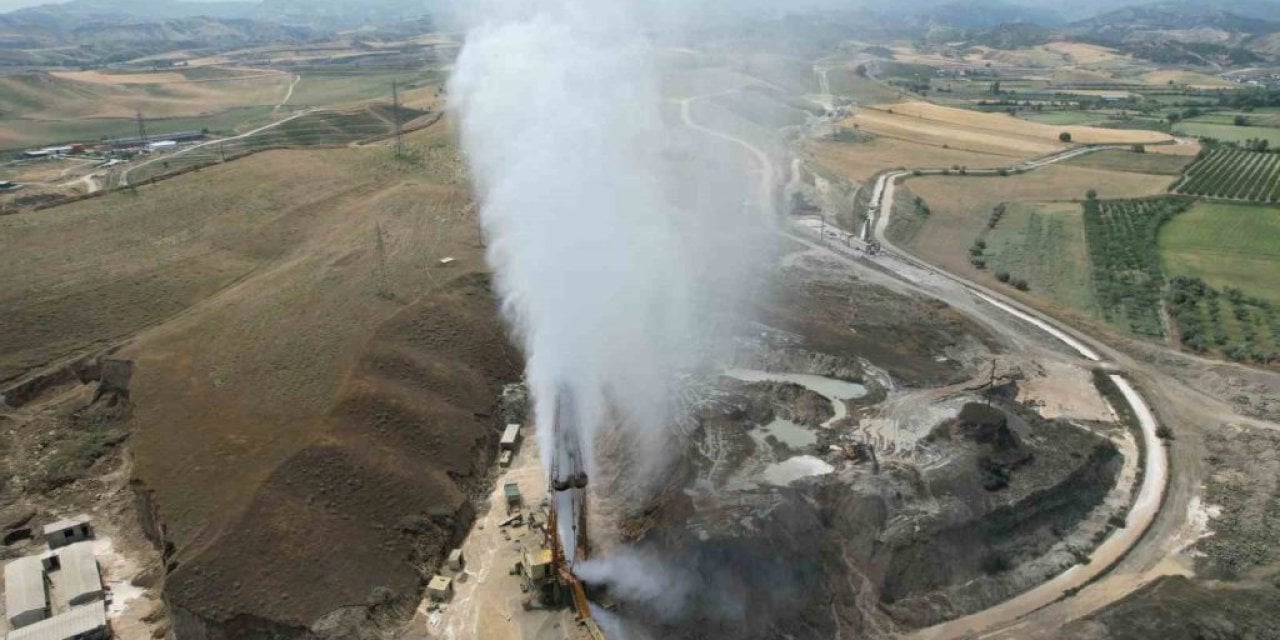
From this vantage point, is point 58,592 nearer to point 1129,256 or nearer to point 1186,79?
point 1129,256

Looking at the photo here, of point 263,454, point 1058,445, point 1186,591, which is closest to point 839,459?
point 1058,445

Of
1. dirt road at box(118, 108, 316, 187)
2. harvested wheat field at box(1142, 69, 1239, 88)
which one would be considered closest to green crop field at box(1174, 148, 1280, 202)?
harvested wheat field at box(1142, 69, 1239, 88)

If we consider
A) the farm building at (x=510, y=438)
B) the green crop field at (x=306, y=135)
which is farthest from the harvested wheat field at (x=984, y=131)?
the farm building at (x=510, y=438)

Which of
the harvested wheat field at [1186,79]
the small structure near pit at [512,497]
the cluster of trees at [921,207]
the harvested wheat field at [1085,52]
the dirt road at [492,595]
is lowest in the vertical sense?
the dirt road at [492,595]

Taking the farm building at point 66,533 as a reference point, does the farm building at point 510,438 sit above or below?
above

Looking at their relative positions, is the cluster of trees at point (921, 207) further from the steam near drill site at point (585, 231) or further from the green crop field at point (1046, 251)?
the steam near drill site at point (585, 231)

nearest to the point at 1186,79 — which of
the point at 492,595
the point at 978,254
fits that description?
the point at 978,254

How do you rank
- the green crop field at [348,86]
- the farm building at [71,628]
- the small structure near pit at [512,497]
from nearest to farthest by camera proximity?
the farm building at [71,628] < the small structure near pit at [512,497] < the green crop field at [348,86]

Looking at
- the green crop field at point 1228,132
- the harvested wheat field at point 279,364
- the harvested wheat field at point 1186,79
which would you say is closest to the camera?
the harvested wheat field at point 279,364
